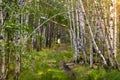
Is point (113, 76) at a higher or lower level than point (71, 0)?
lower

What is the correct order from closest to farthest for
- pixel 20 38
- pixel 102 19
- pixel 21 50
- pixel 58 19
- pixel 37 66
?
pixel 21 50 < pixel 20 38 < pixel 102 19 < pixel 37 66 < pixel 58 19

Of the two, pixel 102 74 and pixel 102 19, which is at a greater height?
A: pixel 102 19

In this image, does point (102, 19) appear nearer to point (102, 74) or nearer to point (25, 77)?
point (102, 74)

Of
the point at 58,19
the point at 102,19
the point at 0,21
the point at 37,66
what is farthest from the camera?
the point at 58,19

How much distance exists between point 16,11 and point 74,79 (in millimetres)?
4696

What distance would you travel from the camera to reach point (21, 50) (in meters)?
10.7

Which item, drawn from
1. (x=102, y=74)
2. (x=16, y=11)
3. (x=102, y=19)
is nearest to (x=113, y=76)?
(x=102, y=74)

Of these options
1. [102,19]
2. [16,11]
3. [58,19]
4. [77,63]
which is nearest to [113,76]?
[102,19]

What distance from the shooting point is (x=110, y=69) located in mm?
13164

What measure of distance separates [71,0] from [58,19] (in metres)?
13.4

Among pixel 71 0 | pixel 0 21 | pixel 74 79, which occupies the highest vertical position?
pixel 71 0

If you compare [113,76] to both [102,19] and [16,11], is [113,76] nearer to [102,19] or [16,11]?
[102,19]

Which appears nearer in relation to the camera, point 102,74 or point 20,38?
point 20,38

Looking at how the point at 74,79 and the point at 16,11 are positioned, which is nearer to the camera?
the point at 16,11
